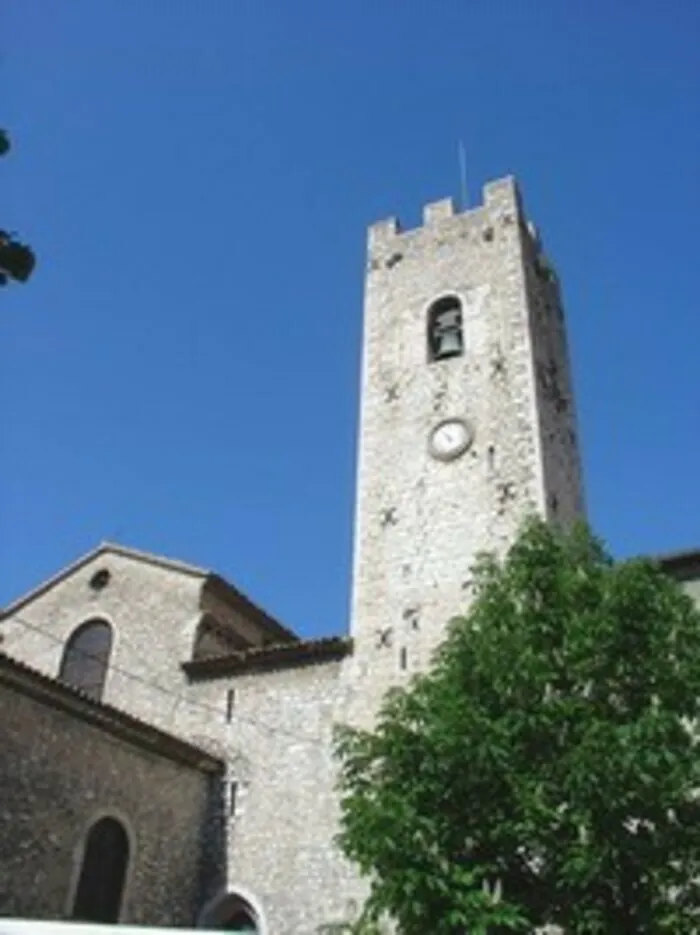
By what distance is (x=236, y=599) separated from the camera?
22.5 meters

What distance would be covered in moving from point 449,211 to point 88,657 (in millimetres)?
13917

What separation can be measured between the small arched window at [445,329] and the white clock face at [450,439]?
6.27 feet

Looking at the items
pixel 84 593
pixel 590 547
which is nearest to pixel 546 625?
pixel 590 547

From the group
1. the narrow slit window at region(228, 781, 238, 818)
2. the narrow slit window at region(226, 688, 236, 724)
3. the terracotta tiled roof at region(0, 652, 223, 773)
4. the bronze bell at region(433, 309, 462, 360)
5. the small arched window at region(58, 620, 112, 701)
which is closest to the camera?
the terracotta tiled roof at region(0, 652, 223, 773)

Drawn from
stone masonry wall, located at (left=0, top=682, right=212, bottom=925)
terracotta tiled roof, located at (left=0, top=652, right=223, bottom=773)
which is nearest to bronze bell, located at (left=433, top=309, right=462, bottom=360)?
terracotta tiled roof, located at (left=0, top=652, right=223, bottom=773)

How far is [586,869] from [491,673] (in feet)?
8.49

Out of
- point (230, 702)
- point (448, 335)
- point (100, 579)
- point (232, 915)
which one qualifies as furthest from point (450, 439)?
point (232, 915)

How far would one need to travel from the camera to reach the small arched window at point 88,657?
2125 cm

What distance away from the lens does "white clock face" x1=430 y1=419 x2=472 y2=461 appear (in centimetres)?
1991

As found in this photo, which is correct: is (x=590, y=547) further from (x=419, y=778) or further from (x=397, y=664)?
(x=397, y=664)

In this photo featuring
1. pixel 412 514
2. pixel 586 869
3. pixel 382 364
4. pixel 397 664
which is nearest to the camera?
pixel 586 869

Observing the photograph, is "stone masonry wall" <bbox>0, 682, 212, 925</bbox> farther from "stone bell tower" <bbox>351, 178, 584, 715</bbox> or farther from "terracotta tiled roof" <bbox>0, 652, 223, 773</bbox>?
"stone bell tower" <bbox>351, 178, 584, 715</bbox>

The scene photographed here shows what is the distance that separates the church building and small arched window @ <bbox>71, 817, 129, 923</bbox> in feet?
0.11

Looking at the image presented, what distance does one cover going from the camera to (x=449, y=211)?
24469mm
